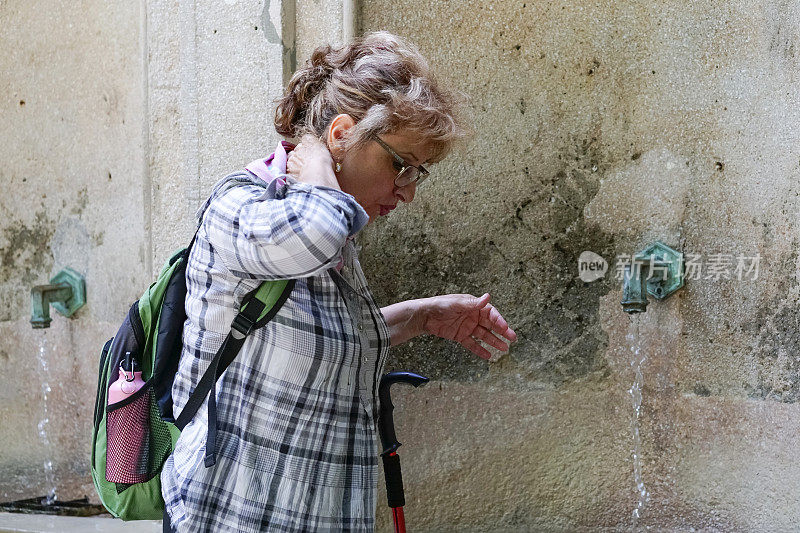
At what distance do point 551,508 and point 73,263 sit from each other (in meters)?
2.26

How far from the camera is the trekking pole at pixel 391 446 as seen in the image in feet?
6.52

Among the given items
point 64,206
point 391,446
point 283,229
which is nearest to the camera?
point 283,229

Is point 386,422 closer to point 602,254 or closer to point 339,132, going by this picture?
point 339,132

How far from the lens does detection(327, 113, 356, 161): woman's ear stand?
72.7 inches

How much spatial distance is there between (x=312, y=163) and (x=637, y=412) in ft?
5.01

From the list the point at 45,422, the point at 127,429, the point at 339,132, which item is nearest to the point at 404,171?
the point at 339,132

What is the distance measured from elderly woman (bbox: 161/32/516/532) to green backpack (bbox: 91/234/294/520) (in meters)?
0.06

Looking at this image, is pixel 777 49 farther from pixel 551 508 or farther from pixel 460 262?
pixel 551 508

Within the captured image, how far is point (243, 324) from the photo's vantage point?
5.65 feet

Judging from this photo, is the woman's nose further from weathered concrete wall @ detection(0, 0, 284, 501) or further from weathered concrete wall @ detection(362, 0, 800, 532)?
weathered concrete wall @ detection(0, 0, 284, 501)

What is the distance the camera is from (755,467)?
8.87 feet

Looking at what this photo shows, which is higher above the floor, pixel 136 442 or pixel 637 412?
pixel 136 442

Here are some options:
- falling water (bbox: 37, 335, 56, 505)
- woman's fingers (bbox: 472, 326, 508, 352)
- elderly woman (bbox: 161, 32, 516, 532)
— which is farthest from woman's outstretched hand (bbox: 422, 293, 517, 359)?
falling water (bbox: 37, 335, 56, 505)

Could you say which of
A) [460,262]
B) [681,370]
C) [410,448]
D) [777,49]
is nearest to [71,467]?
[410,448]
